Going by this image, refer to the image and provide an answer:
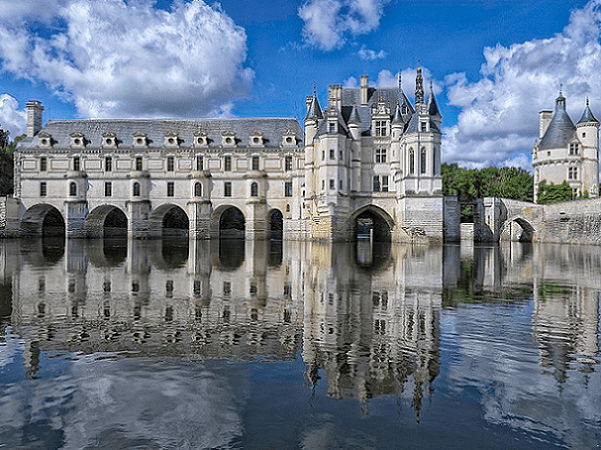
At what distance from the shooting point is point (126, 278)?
18.1 meters

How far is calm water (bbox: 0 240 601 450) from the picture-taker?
5.52 metres

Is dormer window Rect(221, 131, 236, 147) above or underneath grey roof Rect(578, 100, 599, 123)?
underneath

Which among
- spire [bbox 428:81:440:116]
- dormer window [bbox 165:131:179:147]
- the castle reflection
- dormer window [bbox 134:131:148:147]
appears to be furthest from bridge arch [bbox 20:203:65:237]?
spire [bbox 428:81:440:116]

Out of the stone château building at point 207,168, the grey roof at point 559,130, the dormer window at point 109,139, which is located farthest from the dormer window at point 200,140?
the grey roof at point 559,130

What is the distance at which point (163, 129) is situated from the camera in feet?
174

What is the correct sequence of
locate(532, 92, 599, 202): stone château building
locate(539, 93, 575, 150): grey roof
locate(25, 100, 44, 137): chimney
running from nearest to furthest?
1. locate(25, 100, 44, 137): chimney
2. locate(532, 92, 599, 202): stone château building
3. locate(539, 93, 575, 150): grey roof

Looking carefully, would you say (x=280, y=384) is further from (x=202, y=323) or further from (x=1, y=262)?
(x=1, y=262)

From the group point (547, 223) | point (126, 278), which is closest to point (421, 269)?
point (126, 278)

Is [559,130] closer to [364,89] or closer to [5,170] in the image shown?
[364,89]

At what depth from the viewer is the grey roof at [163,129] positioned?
52.1m

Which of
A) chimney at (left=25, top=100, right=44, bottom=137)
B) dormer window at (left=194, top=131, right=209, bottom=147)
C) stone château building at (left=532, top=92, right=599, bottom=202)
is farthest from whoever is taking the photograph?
stone château building at (left=532, top=92, right=599, bottom=202)

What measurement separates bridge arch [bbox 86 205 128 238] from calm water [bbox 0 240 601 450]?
38710mm

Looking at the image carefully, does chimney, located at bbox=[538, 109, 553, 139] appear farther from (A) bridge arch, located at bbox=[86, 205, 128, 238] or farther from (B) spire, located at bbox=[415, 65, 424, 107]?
(A) bridge arch, located at bbox=[86, 205, 128, 238]

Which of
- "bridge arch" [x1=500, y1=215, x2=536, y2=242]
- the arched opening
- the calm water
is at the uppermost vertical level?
the arched opening
